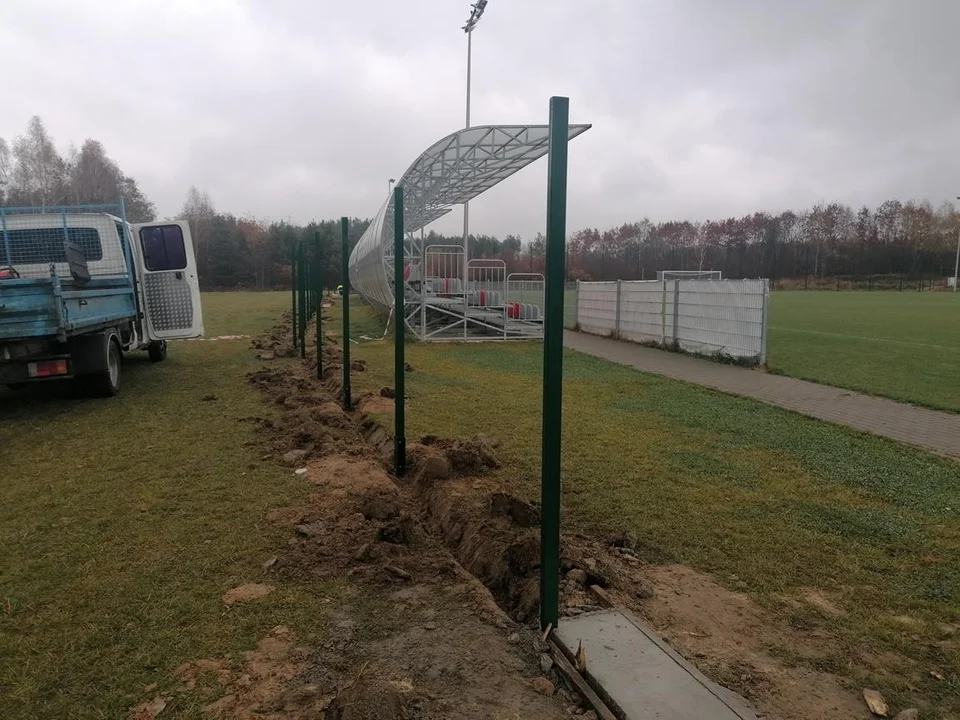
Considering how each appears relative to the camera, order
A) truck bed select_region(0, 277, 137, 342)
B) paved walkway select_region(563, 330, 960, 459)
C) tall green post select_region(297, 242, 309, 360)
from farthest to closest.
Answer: tall green post select_region(297, 242, 309, 360) < paved walkway select_region(563, 330, 960, 459) < truck bed select_region(0, 277, 137, 342)

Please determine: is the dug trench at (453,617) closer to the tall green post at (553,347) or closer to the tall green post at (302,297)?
the tall green post at (553,347)

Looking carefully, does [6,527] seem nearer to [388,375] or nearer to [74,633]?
[74,633]

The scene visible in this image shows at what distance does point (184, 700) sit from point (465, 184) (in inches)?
746

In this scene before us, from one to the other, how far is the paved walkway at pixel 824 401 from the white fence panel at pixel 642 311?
83.8 inches

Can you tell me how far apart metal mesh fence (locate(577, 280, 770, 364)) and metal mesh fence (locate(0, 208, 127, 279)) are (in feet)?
36.4

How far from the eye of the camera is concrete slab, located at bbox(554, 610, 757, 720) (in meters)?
2.45

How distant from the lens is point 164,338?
11.1 meters

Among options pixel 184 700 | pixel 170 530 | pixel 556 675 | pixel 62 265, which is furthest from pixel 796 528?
pixel 62 265

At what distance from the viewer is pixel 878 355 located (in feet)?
49.0

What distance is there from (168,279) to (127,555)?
26.2ft

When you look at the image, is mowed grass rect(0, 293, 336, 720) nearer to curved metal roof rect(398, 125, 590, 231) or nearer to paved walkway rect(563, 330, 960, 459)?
paved walkway rect(563, 330, 960, 459)

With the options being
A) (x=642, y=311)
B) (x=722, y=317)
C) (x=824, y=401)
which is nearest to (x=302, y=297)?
(x=642, y=311)

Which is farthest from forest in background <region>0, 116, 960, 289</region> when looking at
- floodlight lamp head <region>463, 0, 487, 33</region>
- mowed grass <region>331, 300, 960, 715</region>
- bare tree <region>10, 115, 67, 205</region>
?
mowed grass <region>331, 300, 960, 715</region>

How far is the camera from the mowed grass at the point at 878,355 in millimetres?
10367
